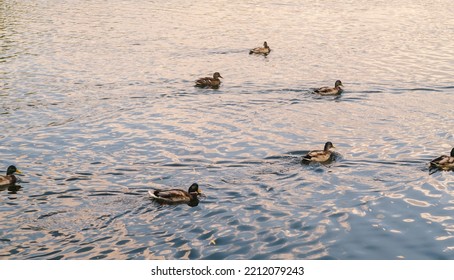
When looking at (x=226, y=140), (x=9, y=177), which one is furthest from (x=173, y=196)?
(x=226, y=140)

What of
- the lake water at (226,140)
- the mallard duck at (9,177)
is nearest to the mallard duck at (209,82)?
the lake water at (226,140)

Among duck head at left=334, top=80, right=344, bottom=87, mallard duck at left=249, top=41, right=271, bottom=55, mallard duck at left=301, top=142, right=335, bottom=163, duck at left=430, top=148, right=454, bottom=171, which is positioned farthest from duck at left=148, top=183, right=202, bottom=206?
mallard duck at left=249, top=41, right=271, bottom=55

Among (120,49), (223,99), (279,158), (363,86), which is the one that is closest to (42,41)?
(120,49)

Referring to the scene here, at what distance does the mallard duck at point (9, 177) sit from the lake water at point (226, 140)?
1.39 ft

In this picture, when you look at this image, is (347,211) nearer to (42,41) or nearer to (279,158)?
(279,158)

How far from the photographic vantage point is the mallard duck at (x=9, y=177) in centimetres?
2647

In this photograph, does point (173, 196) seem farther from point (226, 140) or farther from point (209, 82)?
point (209, 82)

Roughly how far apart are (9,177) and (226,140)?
946 centimetres

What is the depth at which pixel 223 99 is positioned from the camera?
3981cm

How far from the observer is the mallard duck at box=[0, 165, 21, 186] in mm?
26466

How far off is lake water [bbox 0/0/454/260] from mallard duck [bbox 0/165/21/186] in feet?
1.39

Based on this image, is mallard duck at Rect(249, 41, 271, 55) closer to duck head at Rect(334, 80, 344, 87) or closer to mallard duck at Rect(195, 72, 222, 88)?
mallard duck at Rect(195, 72, 222, 88)

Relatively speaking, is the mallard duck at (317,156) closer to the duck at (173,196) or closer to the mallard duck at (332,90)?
the duck at (173,196)

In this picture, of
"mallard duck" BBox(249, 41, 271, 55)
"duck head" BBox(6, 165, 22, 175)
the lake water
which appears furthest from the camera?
"mallard duck" BBox(249, 41, 271, 55)
